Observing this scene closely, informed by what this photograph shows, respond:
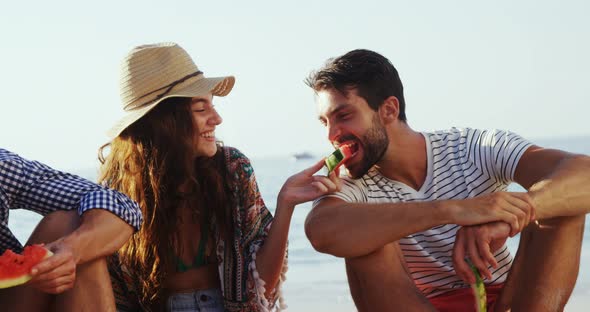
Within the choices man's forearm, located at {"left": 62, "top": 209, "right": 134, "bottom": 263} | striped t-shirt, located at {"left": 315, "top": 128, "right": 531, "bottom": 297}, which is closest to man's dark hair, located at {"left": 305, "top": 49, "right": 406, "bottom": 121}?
striped t-shirt, located at {"left": 315, "top": 128, "right": 531, "bottom": 297}

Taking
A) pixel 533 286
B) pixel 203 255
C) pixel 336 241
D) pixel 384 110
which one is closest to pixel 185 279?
Result: pixel 203 255

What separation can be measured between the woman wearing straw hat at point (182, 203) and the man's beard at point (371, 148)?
0.23 m

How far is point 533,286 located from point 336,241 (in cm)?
101

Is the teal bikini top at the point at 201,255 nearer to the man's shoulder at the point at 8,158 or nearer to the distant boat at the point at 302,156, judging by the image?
the man's shoulder at the point at 8,158

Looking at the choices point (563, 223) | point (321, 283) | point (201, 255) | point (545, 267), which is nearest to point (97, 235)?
point (201, 255)

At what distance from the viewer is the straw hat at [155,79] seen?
5.27 m

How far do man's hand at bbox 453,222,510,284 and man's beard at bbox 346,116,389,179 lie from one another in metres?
0.83

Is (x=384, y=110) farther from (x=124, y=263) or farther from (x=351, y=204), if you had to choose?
(x=124, y=263)

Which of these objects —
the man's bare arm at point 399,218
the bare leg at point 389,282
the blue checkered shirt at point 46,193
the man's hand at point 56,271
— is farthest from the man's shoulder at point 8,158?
the bare leg at point 389,282

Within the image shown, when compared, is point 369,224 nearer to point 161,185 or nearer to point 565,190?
point 565,190

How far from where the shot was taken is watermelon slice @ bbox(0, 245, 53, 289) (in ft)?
12.7

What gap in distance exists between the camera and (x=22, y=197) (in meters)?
4.46

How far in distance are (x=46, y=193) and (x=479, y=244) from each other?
2091 millimetres

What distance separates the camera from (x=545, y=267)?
4562 millimetres
